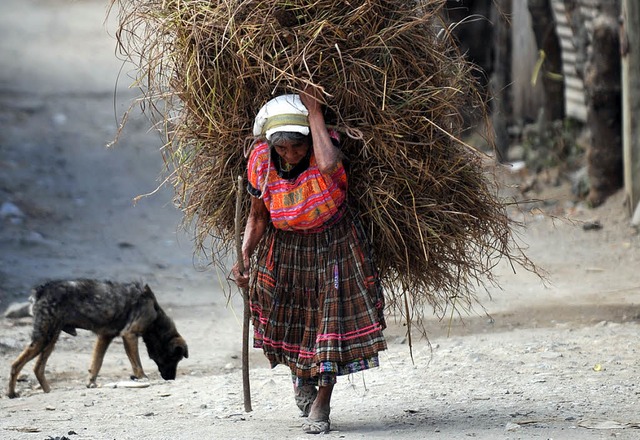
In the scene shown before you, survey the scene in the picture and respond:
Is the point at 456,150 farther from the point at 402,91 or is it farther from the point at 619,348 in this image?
the point at 619,348

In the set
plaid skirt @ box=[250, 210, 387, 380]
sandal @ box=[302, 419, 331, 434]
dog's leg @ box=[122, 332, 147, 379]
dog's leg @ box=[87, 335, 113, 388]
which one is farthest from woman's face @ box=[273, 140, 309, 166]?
dog's leg @ box=[122, 332, 147, 379]

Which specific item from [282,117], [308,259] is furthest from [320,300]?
[282,117]

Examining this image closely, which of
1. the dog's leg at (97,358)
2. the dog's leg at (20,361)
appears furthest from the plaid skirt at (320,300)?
the dog's leg at (20,361)

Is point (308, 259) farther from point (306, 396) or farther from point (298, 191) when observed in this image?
point (306, 396)

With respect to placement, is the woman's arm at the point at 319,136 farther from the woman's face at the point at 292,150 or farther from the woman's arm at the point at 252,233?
the woman's arm at the point at 252,233

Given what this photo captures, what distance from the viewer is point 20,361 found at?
19.2 ft

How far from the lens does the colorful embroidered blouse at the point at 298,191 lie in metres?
3.97

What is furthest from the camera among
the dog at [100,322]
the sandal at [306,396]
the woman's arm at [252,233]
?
the dog at [100,322]

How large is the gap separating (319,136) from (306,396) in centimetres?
124

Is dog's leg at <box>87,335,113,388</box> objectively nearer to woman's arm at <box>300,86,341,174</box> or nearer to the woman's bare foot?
the woman's bare foot

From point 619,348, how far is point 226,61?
110 inches

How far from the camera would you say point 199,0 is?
4.11 meters

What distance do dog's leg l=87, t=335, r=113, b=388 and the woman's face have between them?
2.55m

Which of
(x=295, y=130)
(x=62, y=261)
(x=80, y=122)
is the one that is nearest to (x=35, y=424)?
(x=295, y=130)
